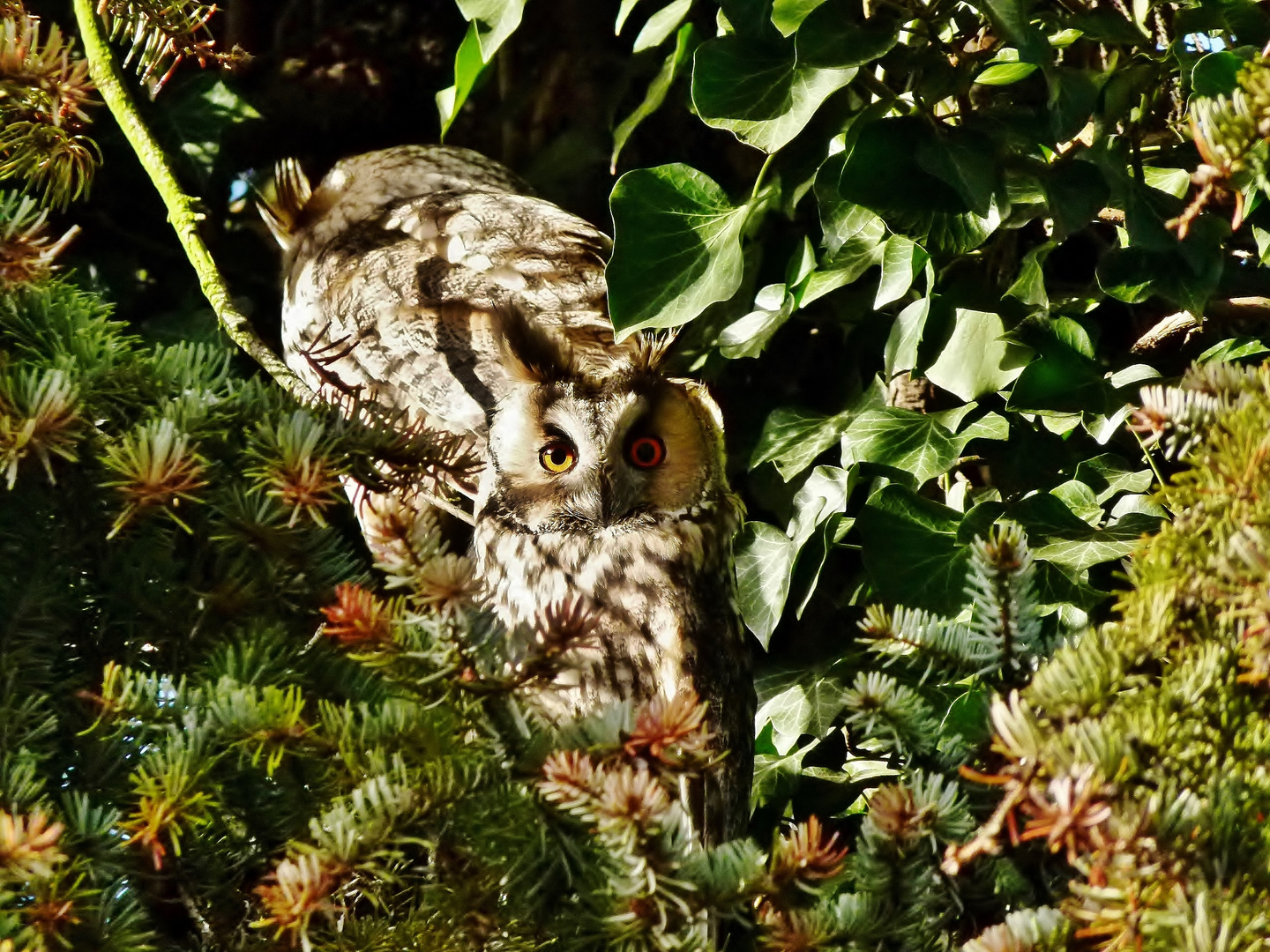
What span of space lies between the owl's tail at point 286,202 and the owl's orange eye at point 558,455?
725 mm

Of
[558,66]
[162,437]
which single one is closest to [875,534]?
[162,437]

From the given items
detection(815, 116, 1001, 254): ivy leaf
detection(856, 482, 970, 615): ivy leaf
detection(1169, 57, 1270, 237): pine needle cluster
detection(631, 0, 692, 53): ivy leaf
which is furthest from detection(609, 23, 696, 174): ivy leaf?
detection(1169, 57, 1270, 237): pine needle cluster

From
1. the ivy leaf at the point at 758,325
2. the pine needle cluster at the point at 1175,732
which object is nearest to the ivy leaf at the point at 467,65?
the ivy leaf at the point at 758,325

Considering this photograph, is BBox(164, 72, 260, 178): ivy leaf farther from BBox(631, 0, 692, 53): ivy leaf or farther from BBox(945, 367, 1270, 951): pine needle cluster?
BBox(945, 367, 1270, 951): pine needle cluster

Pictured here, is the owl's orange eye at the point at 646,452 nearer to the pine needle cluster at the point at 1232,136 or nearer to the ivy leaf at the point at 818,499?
the ivy leaf at the point at 818,499

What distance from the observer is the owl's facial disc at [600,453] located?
1.74 m

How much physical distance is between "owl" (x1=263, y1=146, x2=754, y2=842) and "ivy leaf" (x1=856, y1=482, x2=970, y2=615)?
277mm

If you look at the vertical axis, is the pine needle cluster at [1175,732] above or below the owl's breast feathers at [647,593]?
above

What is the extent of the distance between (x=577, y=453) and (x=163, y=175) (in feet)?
1.94

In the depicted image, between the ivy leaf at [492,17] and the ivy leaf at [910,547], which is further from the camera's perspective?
the ivy leaf at [492,17]

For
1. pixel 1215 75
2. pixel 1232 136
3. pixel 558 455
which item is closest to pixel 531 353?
pixel 558 455

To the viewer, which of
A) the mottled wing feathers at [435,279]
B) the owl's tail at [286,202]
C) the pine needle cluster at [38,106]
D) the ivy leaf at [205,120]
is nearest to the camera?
the pine needle cluster at [38,106]

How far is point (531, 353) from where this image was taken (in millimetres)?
1790

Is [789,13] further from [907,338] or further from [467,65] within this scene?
[467,65]
